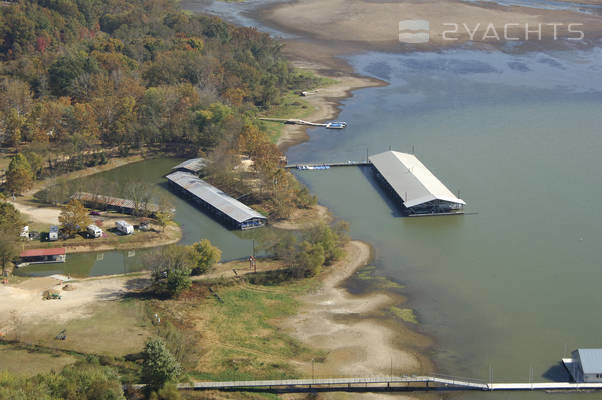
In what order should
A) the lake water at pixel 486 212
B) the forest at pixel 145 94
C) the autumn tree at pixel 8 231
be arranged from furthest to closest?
the forest at pixel 145 94, the autumn tree at pixel 8 231, the lake water at pixel 486 212

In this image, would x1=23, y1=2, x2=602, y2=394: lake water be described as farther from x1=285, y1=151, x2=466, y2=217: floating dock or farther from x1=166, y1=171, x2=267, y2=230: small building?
x1=166, y1=171, x2=267, y2=230: small building

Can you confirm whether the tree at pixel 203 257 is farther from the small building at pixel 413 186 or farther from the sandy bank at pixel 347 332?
the small building at pixel 413 186

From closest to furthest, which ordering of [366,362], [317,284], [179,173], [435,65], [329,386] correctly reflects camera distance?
1. [329,386]
2. [366,362]
3. [317,284]
4. [179,173]
5. [435,65]

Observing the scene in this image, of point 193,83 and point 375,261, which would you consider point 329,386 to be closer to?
point 375,261

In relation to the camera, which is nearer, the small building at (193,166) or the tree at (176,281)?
the tree at (176,281)

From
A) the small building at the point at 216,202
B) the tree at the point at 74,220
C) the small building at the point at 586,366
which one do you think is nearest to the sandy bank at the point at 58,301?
the tree at the point at 74,220

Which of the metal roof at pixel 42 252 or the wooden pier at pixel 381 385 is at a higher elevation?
the metal roof at pixel 42 252

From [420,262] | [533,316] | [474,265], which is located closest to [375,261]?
[420,262]

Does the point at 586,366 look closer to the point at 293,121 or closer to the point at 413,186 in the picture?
the point at 413,186
